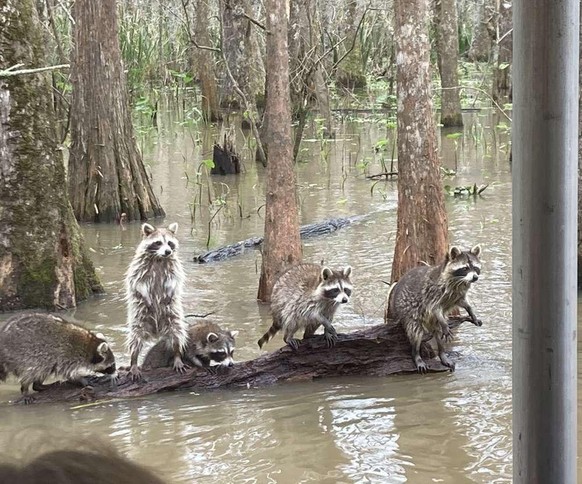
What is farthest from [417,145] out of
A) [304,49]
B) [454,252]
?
[304,49]

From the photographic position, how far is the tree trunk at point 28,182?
752 centimetres

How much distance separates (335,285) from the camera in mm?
6160

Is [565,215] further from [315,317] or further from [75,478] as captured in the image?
[315,317]

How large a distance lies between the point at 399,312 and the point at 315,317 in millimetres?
553

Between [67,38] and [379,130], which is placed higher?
[67,38]

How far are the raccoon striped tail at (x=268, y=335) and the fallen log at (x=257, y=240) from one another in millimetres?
2626

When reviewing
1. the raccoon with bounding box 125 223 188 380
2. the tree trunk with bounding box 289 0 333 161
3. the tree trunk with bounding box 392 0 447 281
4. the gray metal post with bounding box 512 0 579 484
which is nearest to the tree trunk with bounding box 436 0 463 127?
the tree trunk with bounding box 289 0 333 161

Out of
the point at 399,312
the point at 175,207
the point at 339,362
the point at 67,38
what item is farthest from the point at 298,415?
the point at 67,38

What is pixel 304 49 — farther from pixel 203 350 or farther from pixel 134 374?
pixel 134 374

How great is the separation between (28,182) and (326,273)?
275 centimetres

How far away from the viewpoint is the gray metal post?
1933mm

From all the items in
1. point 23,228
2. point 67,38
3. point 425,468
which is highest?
point 67,38

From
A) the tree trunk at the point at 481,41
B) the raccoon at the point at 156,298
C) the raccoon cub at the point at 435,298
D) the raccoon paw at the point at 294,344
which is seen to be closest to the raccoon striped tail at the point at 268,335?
the raccoon paw at the point at 294,344

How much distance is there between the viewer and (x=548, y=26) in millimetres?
1918
